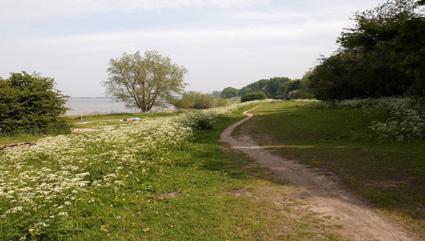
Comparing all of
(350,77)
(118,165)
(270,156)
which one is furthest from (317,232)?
(350,77)

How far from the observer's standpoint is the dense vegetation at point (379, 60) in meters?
18.7

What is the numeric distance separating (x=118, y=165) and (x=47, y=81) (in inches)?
983

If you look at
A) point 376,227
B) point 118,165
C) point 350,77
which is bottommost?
point 376,227

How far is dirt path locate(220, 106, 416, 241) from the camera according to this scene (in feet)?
24.9

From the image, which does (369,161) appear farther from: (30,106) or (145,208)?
(30,106)

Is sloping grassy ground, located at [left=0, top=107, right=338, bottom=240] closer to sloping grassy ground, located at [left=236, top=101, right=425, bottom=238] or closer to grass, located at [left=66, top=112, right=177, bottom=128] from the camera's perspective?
sloping grassy ground, located at [left=236, top=101, right=425, bottom=238]

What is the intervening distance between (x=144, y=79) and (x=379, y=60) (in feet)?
148

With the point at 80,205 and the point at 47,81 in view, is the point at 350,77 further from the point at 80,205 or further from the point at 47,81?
the point at 80,205

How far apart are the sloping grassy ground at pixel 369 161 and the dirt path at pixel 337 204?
16.8 inches

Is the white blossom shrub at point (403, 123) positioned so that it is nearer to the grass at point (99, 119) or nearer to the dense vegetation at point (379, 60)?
the dense vegetation at point (379, 60)

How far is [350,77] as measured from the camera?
1640 inches

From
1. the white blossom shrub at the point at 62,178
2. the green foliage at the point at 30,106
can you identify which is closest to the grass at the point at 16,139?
the green foliage at the point at 30,106

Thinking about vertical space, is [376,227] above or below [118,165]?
below

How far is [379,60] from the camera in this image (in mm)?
35969
